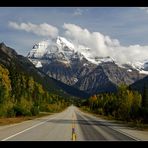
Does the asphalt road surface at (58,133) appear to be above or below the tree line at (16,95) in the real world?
below

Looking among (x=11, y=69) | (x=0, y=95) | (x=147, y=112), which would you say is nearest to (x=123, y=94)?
(x=147, y=112)

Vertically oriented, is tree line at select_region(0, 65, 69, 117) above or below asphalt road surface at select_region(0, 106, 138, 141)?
above

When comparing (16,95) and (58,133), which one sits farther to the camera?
(16,95)

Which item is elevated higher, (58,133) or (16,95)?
(16,95)

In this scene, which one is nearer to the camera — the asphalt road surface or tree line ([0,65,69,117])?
the asphalt road surface

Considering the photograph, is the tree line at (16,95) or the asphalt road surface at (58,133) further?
Result: the tree line at (16,95)
